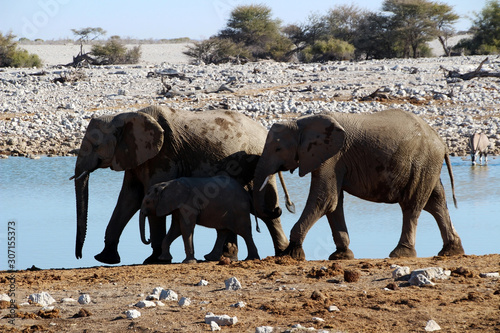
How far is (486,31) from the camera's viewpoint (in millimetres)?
36312

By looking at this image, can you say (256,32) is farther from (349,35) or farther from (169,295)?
(169,295)

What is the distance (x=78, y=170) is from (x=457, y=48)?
1218 inches

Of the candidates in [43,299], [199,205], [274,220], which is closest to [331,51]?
[274,220]

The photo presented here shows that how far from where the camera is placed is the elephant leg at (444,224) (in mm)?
8156

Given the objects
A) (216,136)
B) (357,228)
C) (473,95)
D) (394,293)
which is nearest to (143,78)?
(473,95)

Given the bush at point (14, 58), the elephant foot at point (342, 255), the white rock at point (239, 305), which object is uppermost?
the bush at point (14, 58)

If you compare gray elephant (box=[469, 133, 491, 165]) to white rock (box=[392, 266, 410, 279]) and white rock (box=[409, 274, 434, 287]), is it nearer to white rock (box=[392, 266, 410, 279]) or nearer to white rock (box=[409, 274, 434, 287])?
white rock (box=[392, 266, 410, 279])

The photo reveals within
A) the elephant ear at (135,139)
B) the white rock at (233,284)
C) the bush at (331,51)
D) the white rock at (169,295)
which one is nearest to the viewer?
the white rock at (169,295)

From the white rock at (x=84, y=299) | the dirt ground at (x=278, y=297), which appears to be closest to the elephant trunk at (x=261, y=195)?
the dirt ground at (x=278, y=297)

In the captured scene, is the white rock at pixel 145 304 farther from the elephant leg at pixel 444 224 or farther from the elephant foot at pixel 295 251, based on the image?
the elephant leg at pixel 444 224

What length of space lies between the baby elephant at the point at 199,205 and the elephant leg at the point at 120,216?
0.67m

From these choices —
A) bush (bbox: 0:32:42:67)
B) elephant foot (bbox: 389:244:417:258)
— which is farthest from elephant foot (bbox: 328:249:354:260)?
bush (bbox: 0:32:42:67)

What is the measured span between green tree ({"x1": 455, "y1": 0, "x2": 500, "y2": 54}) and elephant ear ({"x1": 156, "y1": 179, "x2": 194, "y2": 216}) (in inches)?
1108

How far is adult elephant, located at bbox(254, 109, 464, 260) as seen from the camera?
25.6 feet
